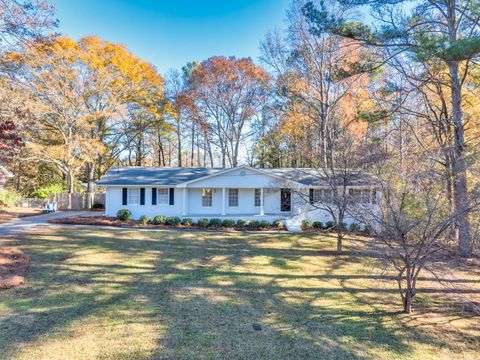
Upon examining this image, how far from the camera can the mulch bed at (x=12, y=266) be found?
6.80 m

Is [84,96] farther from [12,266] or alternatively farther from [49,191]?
[12,266]

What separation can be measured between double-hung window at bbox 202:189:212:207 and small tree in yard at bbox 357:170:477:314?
14.1 meters

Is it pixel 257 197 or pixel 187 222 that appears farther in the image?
pixel 257 197

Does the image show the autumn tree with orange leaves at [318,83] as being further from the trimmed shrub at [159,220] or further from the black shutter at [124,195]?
the black shutter at [124,195]

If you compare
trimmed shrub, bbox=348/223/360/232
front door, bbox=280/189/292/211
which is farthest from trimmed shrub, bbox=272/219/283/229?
trimmed shrub, bbox=348/223/360/232

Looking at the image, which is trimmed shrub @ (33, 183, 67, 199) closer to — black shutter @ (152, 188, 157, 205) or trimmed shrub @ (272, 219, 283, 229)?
black shutter @ (152, 188, 157, 205)

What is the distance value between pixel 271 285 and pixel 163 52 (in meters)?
22.7

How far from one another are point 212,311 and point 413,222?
178 inches

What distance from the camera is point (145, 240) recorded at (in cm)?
1270

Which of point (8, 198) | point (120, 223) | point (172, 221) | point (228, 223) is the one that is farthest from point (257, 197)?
point (8, 198)

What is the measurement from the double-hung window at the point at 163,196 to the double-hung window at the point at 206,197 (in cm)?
233

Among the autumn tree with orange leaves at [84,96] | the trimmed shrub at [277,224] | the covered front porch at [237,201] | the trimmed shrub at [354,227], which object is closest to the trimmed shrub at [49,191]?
the autumn tree with orange leaves at [84,96]

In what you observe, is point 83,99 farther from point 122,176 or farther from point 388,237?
point 388,237

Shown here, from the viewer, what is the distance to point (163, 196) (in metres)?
19.2
